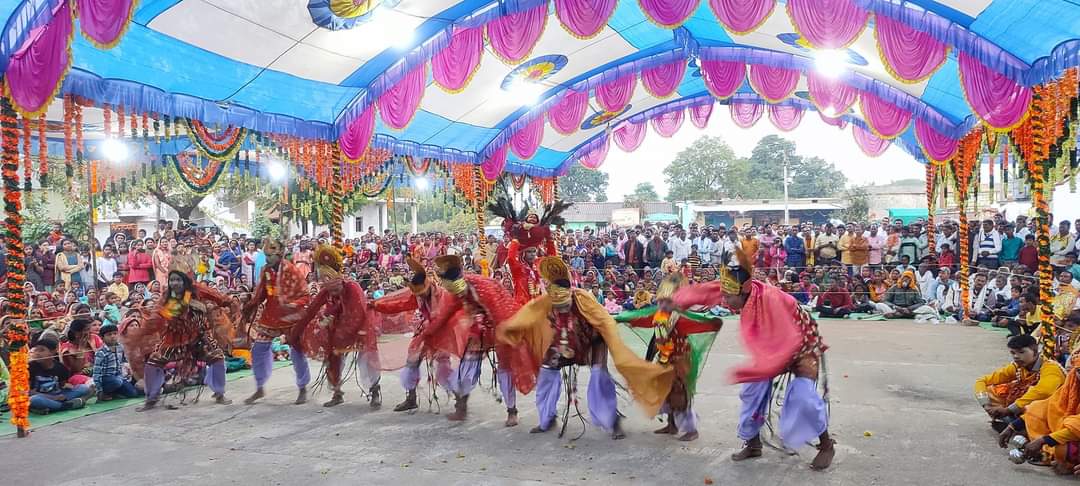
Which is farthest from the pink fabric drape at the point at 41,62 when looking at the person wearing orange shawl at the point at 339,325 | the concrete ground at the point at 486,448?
the concrete ground at the point at 486,448

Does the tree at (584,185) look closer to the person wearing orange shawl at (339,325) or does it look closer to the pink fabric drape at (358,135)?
the pink fabric drape at (358,135)

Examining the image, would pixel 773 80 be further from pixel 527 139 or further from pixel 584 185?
pixel 584 185

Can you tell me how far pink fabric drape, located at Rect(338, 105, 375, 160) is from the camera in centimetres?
938

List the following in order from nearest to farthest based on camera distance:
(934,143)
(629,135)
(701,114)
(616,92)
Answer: (934,143)
(616,92)
(701,114)
(629,135)

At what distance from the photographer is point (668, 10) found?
25.7 feet

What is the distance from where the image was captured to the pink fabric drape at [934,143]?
10516 mm

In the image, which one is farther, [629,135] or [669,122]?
[629,135]

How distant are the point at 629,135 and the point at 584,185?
33509mm

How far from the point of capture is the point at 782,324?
4.00 meters

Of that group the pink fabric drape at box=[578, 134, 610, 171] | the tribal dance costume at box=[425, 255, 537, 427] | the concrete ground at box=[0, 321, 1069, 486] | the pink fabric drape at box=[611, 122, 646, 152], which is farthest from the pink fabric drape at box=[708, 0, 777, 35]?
the pink fabric drape at box=[578, 134, 610, 171]

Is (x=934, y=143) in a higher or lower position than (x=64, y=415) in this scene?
higher

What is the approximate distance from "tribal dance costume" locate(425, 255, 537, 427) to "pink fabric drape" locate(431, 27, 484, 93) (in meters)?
4.11

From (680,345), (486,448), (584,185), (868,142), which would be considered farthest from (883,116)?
(584,185)

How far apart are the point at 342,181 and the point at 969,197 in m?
8.96
